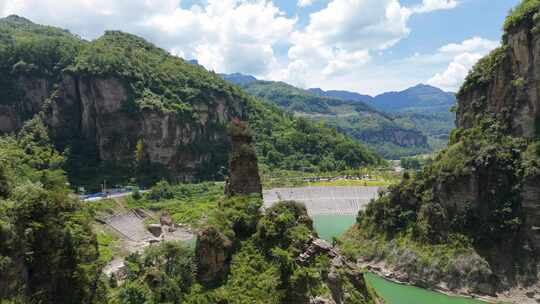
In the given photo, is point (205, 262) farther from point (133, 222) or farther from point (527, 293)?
point (133, 222)

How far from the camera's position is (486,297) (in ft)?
123

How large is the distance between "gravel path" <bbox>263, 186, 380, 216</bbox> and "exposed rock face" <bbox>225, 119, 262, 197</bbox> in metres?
50.9

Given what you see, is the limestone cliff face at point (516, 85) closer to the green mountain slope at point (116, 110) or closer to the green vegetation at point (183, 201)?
the green vegetation at point (183, 201)

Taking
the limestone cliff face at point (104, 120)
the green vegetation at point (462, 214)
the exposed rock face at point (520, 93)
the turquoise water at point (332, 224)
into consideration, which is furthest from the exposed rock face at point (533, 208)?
the limestone cliff face at point (104, 120)

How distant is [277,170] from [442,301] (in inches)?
2845

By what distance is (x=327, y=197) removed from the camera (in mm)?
86562

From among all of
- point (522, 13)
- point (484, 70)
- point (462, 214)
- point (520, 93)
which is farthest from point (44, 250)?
point (484, 70)

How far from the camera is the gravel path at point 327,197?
8312 cm

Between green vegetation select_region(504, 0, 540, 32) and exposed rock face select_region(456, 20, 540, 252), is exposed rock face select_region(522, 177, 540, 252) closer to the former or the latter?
exposed rock face select_region(456, 20, 540, 252)

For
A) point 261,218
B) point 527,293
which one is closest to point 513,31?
point 527,293

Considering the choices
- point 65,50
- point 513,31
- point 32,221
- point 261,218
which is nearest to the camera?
point 32,221

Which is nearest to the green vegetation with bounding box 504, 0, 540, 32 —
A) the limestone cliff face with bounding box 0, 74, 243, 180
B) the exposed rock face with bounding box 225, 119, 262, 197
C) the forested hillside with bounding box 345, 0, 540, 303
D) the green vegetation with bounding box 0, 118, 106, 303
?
the forested hillside with bounding box 345, 0, 540, 303

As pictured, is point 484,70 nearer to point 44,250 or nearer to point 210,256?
point 210,256

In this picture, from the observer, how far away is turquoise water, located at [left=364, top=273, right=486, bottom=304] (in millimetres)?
37562
